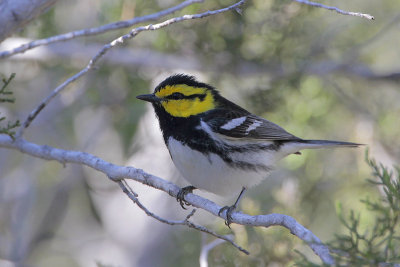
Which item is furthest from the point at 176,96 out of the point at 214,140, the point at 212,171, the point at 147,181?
the point at 147,181

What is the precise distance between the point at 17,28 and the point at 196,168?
5.01 ft

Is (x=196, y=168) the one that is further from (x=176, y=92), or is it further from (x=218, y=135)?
(x=176, y=92)

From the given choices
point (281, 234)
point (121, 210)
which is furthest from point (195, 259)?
point (121, 210)

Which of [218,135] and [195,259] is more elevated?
[218,135]

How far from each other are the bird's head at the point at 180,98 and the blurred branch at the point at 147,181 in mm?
823

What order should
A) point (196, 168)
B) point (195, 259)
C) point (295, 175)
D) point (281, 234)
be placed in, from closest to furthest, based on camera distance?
point (196, 168) → point (281, 234) → point (195, 259) → point (295, 175)

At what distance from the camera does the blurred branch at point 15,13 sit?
9.76ft

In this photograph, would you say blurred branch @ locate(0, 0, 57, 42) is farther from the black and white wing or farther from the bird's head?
the black and white wing

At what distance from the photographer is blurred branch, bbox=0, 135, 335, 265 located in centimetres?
256

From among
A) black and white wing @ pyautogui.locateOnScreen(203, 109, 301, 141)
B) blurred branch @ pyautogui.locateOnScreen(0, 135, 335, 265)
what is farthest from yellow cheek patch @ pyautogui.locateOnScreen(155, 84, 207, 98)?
blurred branch @ pyautogui.locateOnScreen(0, 135, 335, 265)

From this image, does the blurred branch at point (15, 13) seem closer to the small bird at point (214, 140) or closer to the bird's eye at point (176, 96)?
the small bird at point (214, 140)

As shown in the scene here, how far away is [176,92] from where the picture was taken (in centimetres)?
403

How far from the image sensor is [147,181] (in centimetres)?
314

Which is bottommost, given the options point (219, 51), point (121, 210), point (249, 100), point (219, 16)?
point (121, 210)
